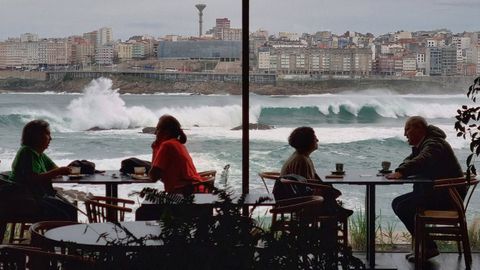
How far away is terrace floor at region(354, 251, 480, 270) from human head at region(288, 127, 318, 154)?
0.98 m

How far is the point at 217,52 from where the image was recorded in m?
8.66

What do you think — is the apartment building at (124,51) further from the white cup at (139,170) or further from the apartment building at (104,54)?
the white cup at (139,170)

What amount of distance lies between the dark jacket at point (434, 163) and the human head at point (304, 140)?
0.72m

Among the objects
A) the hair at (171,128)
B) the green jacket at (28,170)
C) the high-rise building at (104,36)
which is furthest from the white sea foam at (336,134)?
Result: the green jacket at (28,170)

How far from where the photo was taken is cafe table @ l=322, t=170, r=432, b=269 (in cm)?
655

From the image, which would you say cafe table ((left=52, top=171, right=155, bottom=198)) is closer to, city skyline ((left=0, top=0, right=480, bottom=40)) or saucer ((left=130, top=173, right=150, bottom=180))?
saucer ((left=130, top=173, right=150, bottom=180))

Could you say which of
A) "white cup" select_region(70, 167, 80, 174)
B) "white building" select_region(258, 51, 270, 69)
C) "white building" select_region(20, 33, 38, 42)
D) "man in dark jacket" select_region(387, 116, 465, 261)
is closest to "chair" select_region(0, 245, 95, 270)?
"white cup" select_region(70, 167, 80, 174)

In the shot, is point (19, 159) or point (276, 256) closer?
point (276, 256)

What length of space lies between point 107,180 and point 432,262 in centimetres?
268

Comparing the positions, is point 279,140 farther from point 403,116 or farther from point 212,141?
point 403,116

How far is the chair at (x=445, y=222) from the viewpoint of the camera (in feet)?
21.5

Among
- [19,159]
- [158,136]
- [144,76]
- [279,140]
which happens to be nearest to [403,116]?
[279,140]

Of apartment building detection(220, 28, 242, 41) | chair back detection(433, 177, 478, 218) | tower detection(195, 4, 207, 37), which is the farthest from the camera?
tower detection(195, 4, 207, 37)

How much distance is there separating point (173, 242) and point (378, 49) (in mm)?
7967
